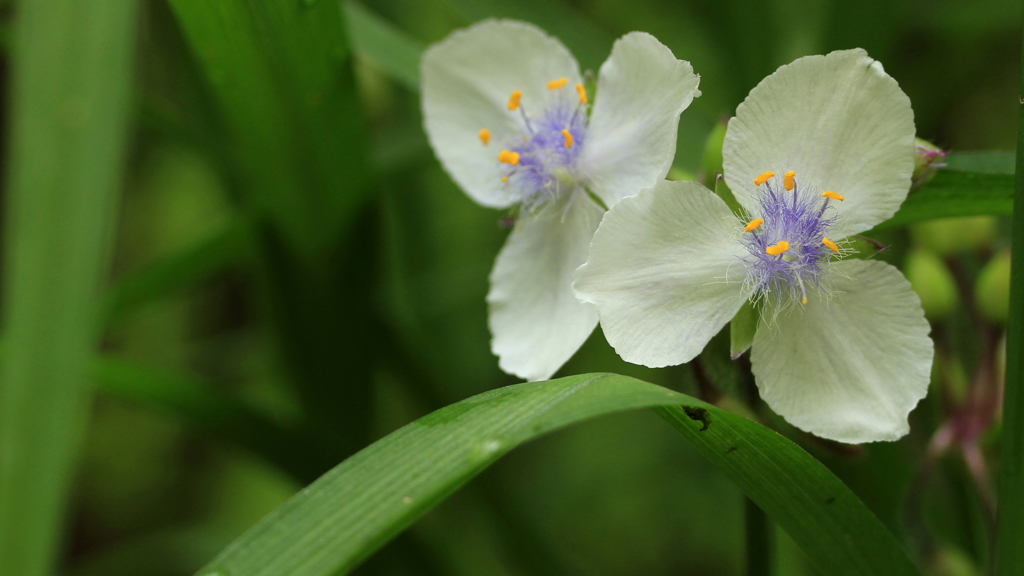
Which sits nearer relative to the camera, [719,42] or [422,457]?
[422,457]

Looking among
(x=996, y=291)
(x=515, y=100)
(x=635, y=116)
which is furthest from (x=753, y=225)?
(x=996, y=291)

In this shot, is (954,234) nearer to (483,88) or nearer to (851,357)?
(851,357)

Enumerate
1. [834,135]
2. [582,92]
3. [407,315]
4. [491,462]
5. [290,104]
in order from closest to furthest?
[491,462] → [834,135] → [582,92] → [290,104] → [407,315]

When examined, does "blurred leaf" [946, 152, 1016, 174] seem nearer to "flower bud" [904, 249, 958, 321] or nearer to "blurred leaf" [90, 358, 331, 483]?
"flower bud" [904, 249, 958, 321]

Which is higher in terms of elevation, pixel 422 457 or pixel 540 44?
pixel 540 44

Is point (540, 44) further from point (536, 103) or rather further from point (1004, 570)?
point (1004, 570)

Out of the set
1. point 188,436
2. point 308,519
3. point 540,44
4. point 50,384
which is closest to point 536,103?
point 540,44
